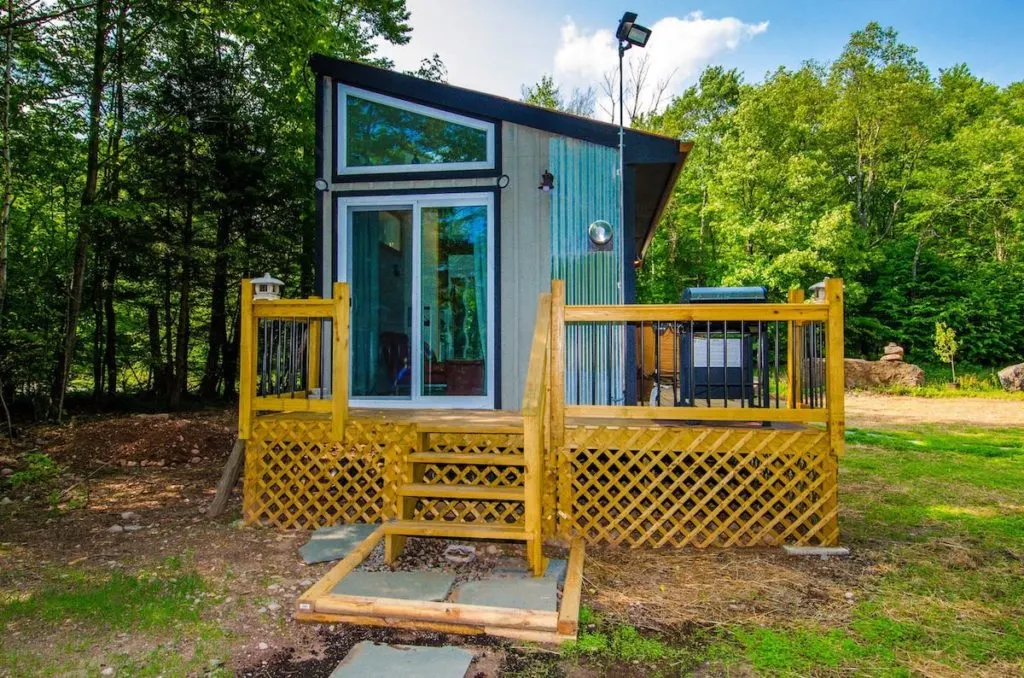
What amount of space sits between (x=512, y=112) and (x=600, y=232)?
1385 millimetres

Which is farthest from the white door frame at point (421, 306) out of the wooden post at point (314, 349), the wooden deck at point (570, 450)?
the wooden deck at point (570, 450)

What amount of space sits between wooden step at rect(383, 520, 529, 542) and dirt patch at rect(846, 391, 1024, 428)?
8335 mm

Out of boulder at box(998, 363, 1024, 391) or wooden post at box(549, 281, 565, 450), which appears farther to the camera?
boulder at box(998, 363, 1024, 391)

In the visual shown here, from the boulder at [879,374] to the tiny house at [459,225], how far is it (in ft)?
39.1

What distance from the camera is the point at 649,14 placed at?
13680 millimetres

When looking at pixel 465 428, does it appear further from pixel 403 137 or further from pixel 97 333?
pixel 97 333

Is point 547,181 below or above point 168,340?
above

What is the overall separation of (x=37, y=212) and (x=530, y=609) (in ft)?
32.5

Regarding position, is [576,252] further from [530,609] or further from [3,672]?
[3,672]

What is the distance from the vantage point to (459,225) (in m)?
5.35

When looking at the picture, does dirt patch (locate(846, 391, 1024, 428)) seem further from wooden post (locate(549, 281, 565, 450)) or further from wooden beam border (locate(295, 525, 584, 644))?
wooden beam border (locate(295, 525, 584, 644))

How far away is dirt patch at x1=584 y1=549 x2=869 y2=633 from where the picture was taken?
8.93ft

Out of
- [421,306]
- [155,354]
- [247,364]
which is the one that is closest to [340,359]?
[247,364]

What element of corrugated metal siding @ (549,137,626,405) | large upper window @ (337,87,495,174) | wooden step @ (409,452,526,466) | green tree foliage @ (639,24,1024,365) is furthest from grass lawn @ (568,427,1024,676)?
green tree foliage @ (639,24,1024,365)
